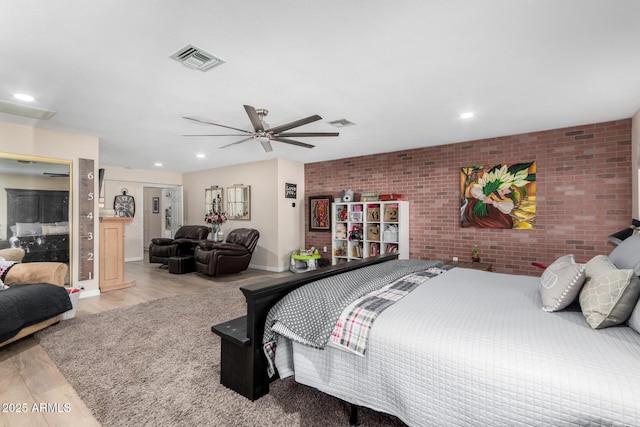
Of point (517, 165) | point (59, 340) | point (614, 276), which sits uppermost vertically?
point (517, 165)

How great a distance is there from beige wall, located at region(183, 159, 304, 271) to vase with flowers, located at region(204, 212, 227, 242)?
0.19 m

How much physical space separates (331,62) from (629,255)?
2316 millimetres

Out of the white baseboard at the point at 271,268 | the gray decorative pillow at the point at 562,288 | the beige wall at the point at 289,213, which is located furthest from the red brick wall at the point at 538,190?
the gray decorative pillow at the point at 562,288

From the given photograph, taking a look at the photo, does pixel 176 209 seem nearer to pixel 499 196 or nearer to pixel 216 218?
pixel 216 218

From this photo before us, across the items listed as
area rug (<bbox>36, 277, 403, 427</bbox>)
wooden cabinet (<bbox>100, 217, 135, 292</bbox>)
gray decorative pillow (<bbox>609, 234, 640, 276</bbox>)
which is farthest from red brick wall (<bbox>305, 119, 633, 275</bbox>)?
wooden cabinet (<bbox>100, 217, 135, 292</bbox>)

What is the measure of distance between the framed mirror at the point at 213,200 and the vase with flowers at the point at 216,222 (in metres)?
0.18

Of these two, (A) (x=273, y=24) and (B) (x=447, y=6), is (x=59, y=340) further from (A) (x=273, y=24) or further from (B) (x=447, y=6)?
(B) (x=447, y=6)

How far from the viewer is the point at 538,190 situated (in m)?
4.17

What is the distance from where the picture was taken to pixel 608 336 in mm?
1292

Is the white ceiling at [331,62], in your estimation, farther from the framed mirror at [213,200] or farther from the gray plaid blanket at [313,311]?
the framed mirror at [213,200]

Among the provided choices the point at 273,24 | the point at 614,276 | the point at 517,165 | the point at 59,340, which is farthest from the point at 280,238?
the point at 614,276

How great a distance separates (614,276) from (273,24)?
2.27m

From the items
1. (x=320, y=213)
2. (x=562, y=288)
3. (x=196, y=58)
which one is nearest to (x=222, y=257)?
(x=320, y=213)

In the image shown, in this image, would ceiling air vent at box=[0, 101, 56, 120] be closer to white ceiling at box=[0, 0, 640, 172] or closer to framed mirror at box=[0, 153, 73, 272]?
white ceiling at box=[0, 0, 640, 172]
